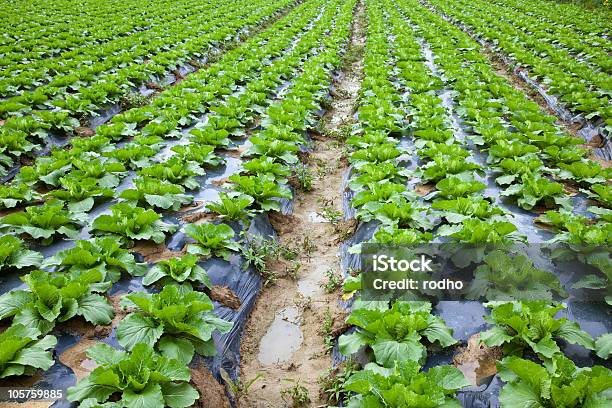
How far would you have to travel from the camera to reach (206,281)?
14.0 ft

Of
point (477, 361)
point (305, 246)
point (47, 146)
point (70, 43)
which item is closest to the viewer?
point (477, 361)

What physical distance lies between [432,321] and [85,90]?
8.87m

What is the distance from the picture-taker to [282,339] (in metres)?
4.64

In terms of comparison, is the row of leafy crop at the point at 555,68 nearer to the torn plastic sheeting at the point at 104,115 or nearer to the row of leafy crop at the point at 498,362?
the row of leafy crop at the point at 498,362

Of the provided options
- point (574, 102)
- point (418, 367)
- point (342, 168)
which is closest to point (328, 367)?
point (418, 367)

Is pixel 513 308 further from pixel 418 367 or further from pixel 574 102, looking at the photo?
pixel 574 102

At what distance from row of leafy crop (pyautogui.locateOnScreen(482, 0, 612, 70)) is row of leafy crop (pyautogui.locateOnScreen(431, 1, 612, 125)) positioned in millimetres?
359

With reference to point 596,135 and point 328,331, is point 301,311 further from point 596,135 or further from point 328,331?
point 596,135

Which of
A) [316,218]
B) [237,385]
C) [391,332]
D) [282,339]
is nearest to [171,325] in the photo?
[237,385]

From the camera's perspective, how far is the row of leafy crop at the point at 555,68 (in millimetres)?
9422

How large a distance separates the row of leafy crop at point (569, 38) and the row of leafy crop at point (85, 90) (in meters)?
11.5

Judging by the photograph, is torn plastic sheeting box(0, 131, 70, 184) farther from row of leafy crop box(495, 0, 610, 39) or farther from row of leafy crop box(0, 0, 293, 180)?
row of leafy crop box(495, 0, 610, 39)

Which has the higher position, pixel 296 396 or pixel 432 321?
pixel 432 321

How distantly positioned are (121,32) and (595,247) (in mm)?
17097
